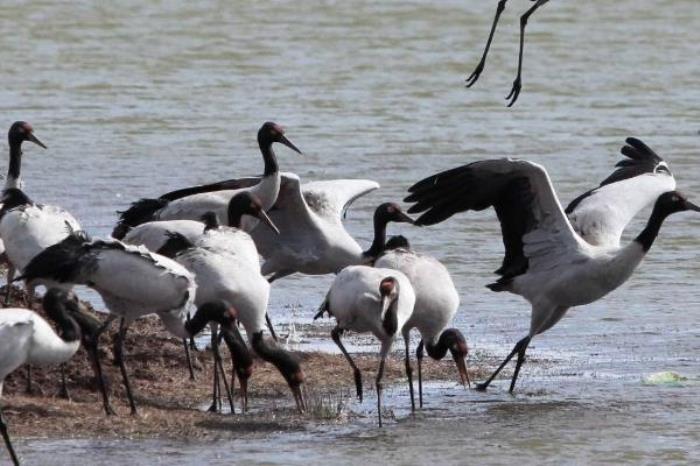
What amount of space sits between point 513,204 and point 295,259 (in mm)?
2074

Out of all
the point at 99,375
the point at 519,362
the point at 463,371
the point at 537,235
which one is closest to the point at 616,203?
the point at 537,235

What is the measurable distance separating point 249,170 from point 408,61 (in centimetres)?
846

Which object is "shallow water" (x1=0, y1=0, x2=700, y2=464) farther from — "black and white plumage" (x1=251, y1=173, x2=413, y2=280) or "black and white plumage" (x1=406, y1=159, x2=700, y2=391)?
"black and white plumage" (x1=406, y1=159, x2=700, y2=391)

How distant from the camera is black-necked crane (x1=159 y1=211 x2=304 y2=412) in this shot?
9.23 meters

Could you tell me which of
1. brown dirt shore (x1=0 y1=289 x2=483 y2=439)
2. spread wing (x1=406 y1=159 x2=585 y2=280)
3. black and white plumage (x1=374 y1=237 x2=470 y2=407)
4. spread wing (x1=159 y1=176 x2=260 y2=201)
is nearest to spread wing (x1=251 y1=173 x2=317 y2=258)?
spread wing (x1=159 y1=176 x2=260 y2=201)

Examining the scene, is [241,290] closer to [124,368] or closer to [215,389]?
[215,389]

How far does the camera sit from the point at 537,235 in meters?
10.7

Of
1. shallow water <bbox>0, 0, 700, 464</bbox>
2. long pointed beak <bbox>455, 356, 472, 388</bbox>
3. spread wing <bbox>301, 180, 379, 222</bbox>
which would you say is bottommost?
shallow water <bbox>0, 0, 700, 464</bbox>

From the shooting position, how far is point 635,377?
1021 cm

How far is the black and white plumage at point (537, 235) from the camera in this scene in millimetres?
10445

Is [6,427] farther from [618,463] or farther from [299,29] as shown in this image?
[299,29]

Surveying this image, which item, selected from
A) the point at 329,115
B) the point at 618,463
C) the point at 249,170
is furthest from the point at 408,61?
the point at 618,463

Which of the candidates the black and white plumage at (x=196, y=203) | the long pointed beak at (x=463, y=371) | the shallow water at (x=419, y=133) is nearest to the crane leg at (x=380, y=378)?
the shallow water at (x=419, y=133)

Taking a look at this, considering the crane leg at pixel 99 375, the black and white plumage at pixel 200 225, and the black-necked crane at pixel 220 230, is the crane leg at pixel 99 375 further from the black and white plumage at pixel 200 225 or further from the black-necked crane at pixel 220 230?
the black and white plumage at pixel 200 225
